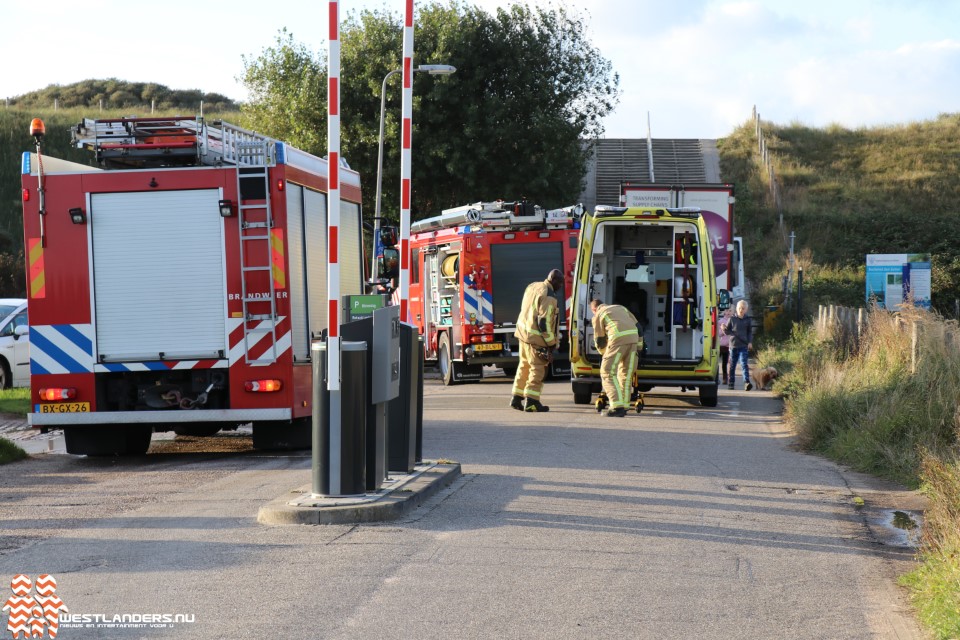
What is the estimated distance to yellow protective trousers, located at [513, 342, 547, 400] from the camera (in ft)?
54.1

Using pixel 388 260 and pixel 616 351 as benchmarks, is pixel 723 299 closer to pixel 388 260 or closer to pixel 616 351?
pixel 616 351

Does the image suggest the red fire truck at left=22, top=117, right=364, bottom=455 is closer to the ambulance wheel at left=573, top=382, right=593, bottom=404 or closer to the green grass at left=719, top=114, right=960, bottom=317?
the ambulance wheel at left=573, top=382, right=593, bottom=404

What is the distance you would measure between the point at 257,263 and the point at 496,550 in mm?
5334

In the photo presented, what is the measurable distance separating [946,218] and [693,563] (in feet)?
130

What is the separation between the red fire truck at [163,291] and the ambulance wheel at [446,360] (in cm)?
1070

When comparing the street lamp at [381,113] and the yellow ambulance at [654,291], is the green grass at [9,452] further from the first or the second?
the street lamp at [381,113]

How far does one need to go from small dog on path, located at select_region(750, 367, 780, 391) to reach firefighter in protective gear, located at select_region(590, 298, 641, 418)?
6069 mm

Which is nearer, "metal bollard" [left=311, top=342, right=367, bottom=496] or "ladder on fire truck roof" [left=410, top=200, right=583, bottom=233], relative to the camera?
"metal bollard" [left=311, top=342, right=367, bottom=496]

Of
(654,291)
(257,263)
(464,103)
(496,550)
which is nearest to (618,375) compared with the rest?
(654,291)

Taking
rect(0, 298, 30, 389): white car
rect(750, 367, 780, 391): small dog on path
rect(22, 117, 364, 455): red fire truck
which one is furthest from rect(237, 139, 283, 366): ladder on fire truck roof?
rect(750, 367, 780, 391): small dog on path

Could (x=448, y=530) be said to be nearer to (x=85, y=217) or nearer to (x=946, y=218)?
(x=85, y=217)

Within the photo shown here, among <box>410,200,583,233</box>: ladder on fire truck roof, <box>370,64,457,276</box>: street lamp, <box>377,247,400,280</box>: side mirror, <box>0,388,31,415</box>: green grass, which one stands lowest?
<box>0,388,31,415</box>: green grass

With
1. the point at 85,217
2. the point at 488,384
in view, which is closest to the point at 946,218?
the point at 488,384

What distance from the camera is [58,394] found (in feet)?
39.5
